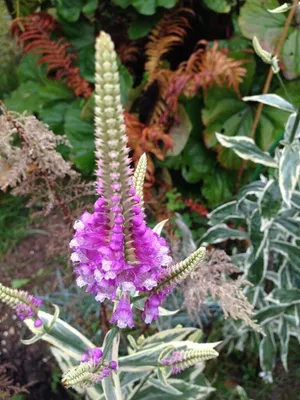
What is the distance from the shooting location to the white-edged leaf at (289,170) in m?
1.48

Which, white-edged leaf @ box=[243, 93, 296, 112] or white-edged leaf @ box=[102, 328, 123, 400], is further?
white-edged leaf @ box=[243, 93, 296, 112]

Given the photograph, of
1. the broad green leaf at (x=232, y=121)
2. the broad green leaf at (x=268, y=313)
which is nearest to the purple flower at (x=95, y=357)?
the broad green leaf at (x=268, y=313)

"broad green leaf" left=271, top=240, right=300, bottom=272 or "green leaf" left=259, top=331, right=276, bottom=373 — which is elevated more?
"broad green leaf" left=271, top=240, right=300, bottom=272

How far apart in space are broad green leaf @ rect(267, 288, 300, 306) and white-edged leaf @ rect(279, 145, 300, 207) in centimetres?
41

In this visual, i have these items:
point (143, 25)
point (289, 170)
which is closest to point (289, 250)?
point (289, 170)

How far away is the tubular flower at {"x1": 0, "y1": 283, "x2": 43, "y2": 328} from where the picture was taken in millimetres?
1003

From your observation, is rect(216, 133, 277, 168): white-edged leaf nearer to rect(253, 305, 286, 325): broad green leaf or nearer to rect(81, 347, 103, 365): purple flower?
rect(253, 305, 286, 325): broad green leaf

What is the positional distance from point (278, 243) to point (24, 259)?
1.36m

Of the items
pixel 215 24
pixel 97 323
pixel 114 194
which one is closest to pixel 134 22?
pixel 215 24

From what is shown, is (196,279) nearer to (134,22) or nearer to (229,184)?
(229,184)

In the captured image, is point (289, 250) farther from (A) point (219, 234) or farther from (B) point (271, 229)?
(A) point (219, 234)

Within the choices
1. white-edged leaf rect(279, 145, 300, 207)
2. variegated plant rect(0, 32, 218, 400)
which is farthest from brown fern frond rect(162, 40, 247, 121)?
variegated plant rect(0, 32, 218, 400)

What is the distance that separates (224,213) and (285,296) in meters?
A: 0.38

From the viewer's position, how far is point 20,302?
1063mm
